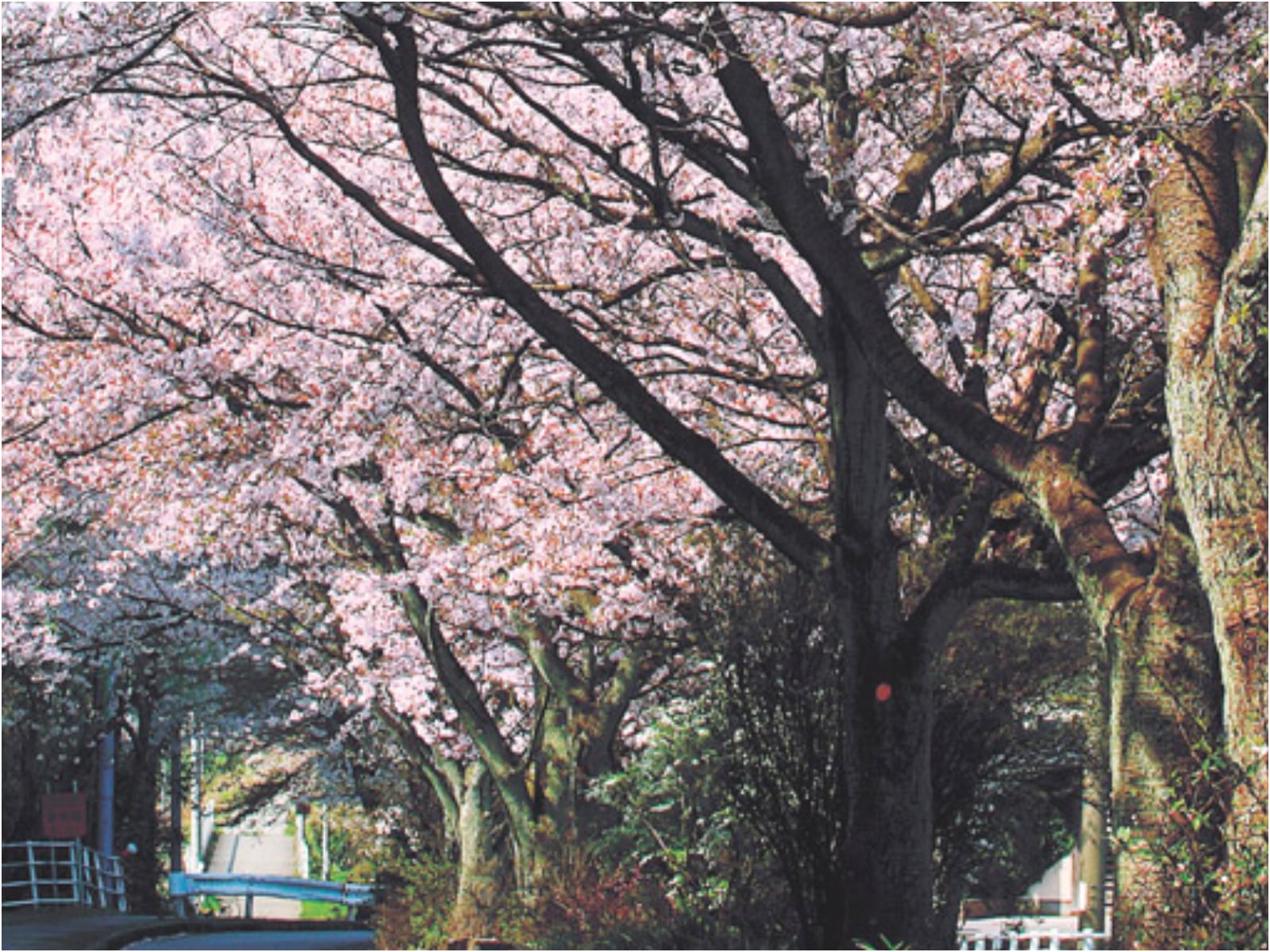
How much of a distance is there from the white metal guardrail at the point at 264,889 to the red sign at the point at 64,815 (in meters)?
9.16

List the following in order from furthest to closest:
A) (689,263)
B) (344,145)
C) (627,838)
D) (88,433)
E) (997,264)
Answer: (627,838) → (88,433) → (344,145) → (689,263) → (997,264)

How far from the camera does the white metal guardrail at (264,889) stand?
40.6 metres

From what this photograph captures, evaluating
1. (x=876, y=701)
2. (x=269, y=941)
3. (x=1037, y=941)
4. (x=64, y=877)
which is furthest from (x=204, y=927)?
(x=876, y=701)

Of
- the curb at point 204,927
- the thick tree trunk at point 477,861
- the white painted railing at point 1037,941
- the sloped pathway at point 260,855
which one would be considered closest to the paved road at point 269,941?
the curb at point 204,927

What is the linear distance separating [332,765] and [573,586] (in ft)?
90.6

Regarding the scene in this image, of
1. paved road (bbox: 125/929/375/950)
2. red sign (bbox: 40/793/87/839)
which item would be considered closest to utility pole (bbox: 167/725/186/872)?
paved road (bbox: 125/929/375/950)

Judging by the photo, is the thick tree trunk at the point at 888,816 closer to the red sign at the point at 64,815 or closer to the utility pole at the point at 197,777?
the red sign at the point at 64,815

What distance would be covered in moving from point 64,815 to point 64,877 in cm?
432

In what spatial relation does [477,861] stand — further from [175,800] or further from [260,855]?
[260,855]

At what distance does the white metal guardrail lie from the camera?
40.6 m

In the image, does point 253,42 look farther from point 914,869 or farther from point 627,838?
point 914,869

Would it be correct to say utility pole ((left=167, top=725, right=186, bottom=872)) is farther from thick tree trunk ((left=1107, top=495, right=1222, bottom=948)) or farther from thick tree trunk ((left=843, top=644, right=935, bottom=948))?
thick tree trunk ((left=1107, top=495, right=1222, bottom=948))

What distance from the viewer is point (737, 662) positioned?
41.6 ft

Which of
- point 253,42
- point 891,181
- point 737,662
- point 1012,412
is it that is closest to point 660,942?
point 737,662
